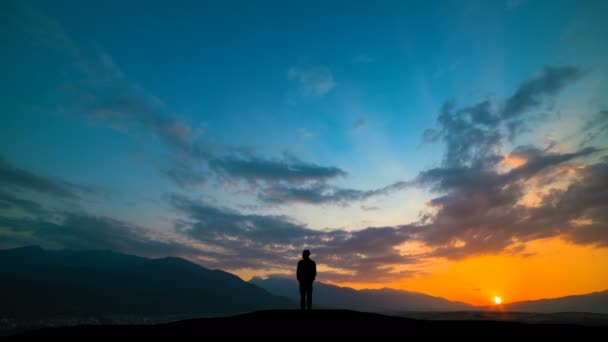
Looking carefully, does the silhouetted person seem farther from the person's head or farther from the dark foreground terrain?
the dark foreground terrain

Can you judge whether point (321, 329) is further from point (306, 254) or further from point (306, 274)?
point (306, 254)

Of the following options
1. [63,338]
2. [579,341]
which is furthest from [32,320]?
[579,341]

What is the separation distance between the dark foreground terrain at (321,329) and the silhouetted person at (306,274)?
1664 millimetres

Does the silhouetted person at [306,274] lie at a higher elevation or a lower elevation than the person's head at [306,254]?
lower

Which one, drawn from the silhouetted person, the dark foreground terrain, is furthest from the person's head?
the dark foreground terrain

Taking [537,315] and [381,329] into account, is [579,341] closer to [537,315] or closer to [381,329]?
[381,329]

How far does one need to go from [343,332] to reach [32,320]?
9304 inches

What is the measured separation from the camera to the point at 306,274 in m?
17.7

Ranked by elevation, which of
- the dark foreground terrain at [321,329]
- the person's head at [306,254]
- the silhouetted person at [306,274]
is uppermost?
the person's head at [306,254]

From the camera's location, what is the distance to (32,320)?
181 m

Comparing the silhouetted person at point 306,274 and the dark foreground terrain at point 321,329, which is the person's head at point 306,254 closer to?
the silhouetted person at point 306,274

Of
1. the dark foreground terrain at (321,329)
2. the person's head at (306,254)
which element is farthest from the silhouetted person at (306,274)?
the dark foreground terrain at (321,329)

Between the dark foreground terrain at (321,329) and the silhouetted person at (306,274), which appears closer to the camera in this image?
the dark foreground terrain at (321,329)

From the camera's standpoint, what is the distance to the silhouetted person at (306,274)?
1767cm
